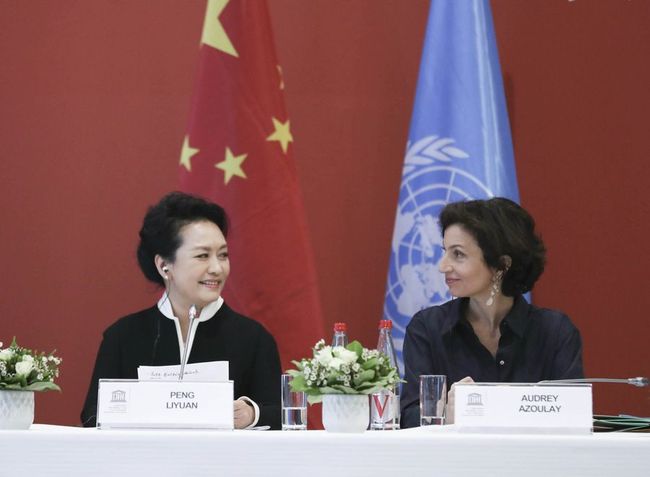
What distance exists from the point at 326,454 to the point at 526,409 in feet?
1.30

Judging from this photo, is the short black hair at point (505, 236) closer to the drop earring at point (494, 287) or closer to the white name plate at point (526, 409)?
the drop earring at point (494, 287)

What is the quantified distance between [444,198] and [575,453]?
185 centimetres

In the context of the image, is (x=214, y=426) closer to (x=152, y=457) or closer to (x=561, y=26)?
(x=152, y=457)

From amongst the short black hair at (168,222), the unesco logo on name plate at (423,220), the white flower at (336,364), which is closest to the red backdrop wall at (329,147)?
the unesco logo on name plate at (423,220)

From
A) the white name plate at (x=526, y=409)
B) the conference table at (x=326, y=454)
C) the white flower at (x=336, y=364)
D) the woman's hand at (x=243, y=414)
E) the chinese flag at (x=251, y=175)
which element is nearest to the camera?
the conference table at (x=326, y=454)

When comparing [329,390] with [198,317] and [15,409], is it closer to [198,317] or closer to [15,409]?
[15,409]

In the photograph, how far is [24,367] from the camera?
214cm

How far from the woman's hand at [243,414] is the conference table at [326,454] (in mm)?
690

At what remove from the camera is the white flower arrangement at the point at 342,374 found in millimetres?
2049

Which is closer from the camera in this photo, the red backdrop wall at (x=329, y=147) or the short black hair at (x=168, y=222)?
the short black hair at (x=168, y=222)

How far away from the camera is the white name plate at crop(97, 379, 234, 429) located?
2.00m

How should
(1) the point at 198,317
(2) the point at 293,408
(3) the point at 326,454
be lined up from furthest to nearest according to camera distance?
(1) the point at 198,317 → (2) the point at 293,408 → (3) the point at 326,454

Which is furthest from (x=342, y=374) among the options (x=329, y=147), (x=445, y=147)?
(x=329, y=147)

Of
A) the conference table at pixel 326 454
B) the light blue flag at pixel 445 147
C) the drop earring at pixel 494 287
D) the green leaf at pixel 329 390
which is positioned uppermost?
the light blue flag at pixel 445 147
